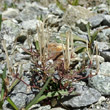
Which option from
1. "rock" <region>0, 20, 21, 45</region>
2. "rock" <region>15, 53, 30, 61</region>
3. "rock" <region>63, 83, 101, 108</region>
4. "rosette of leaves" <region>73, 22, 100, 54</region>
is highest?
"rock" <region>0, 20, 21, 45</region>

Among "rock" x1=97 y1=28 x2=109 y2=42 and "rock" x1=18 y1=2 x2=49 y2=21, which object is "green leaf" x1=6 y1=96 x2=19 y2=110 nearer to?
"rock" x1=97 y1=28 x2=109 y2=42

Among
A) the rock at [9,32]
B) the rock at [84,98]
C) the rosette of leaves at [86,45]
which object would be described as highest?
the rock at [9,32]

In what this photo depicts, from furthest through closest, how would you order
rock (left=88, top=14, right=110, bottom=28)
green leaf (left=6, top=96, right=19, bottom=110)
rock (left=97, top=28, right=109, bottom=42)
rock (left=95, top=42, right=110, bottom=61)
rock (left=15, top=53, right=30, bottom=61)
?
rock (left=88, top=14, right=110, bottom=28) < rock (left=97, top=28, right=109, bottom=42) < rock (left=15, top=53, right=30, bottom=61) < rock (left=95, top=42, right=110, bottom=61) < green leaf (left=6, top=96, right=19, bottom=110)

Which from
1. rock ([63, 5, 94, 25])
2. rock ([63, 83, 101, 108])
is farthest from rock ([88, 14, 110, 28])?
rock ([63, 83, 101, 108])

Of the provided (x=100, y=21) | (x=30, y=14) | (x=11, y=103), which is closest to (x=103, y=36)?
(x=100, y=21)

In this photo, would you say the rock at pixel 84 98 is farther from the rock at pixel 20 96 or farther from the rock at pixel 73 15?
the rock at pixel 73 15

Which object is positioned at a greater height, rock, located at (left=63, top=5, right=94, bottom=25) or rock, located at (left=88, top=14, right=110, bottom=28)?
rock, located at (left=63, top=5, right=94, bottom=25)

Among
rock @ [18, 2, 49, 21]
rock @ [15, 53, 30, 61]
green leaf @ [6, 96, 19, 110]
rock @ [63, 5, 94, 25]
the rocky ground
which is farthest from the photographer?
rock @ [18, 2, 49, 21]

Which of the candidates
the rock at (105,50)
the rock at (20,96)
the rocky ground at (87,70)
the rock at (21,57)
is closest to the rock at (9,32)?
the rocky ground at (87,70)

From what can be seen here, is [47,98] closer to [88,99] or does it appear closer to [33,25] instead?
[88,99]

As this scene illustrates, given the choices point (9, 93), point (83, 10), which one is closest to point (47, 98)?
point (9, 93)
